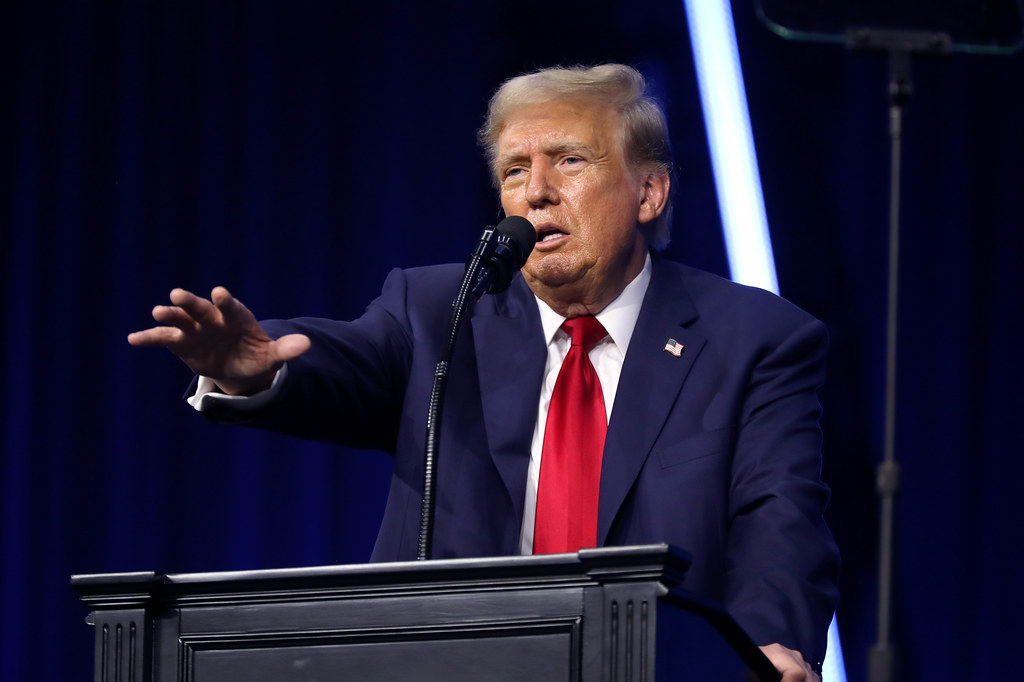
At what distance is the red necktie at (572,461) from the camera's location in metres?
2.10

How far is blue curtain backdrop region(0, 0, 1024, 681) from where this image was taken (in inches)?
123

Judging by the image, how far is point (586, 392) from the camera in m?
2.23

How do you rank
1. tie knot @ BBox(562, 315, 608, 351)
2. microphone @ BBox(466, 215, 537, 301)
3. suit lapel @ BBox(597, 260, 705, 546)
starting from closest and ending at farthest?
microphone @ BBox(466, 215, 537, 301), suit lapel @ BBox(597, 260, 705, 546), tie knot @ BBox(562, 315, 608, 351)

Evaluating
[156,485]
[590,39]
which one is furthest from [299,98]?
[156,485]

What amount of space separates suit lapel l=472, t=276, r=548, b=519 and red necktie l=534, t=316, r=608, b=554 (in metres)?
0.04

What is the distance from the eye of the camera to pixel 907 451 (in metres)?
3.11

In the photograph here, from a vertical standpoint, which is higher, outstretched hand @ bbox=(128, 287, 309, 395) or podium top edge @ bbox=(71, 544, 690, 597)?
outstretched hand @ bbox=(128, 287, 309, 395)

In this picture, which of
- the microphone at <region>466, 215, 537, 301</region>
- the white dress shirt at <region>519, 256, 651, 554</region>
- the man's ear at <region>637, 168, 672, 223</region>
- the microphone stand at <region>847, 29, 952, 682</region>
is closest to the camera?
the microphone stand at <region>847, 29, 952, 682</region>

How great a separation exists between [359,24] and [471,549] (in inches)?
68.0

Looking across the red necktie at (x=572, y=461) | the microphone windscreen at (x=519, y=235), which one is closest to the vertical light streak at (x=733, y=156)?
the red necktie at (x=572, y=461)

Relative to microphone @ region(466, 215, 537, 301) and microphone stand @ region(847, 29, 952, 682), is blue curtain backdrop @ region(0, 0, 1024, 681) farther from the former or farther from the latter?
microphone stand @ region(847, 29, 952, 682)

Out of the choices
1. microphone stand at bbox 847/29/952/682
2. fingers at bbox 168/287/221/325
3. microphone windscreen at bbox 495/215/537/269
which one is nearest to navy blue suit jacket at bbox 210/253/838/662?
fingers at bbox 168/287/221/325

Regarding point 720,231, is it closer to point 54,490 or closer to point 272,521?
point 272,521

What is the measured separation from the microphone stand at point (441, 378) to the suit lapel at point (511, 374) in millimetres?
386
